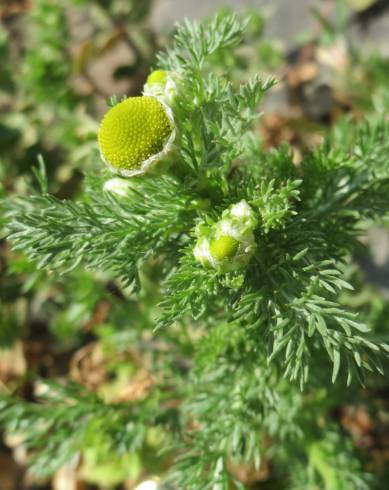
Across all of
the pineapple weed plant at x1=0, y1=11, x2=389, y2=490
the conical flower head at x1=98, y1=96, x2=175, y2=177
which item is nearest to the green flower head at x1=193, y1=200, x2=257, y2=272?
the pineapple weed plant at x1=0, y1=11, x2=389, y2=490

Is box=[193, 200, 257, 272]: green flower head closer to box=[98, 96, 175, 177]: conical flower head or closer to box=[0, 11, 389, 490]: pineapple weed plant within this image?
box=[0, 11, 389, 490]: pineapple weed plant

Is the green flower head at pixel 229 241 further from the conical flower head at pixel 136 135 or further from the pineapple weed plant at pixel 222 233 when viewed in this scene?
the conical flower head at pixel 136 135

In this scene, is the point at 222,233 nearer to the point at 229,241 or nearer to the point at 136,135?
the point at 229,241

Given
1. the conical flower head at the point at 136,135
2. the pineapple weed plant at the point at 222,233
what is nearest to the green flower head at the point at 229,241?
the pineapple weed plant at the point at 222,233

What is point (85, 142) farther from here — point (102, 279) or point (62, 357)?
point (62, 357)

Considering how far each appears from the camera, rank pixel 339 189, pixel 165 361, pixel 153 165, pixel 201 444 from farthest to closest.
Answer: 1. pixel 165 361
2. pixel 201 444
3. pixel 339 189
4. pixel 153 165

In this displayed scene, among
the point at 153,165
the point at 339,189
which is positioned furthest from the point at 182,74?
the point at 339,189

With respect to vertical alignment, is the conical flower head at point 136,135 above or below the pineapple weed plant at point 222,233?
above
